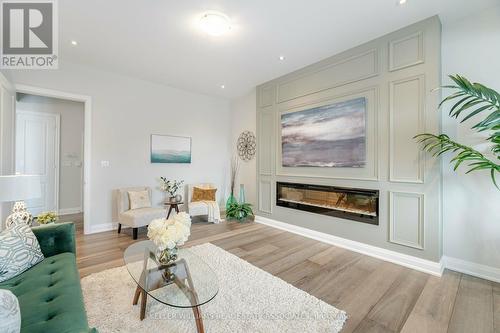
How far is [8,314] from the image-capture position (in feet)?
2.75

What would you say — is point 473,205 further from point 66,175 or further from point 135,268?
point 66,175

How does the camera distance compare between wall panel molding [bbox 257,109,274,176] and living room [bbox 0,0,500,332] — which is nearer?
living room [bbox 0,0,500,332]

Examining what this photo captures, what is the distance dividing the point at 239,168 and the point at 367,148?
10.5 ft

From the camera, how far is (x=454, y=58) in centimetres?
265

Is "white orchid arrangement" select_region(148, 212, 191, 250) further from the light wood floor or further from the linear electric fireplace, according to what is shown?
the linear electric fireplace

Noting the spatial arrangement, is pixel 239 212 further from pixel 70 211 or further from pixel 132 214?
pixel 70 211

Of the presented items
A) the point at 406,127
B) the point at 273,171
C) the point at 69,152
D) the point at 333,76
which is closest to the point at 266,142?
the point at 273,171

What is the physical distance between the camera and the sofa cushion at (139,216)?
3586 millimetres

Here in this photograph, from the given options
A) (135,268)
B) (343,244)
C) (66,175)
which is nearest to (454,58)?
(343,244)

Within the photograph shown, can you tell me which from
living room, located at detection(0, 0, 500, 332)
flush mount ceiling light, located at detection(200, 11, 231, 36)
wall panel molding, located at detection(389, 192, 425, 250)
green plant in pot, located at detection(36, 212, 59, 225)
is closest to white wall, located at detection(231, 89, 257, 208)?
living room, located at detection(0, 0, 500, 332)

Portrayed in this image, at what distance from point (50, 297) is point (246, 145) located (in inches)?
175

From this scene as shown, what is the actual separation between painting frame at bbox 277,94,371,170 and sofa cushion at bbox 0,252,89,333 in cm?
330

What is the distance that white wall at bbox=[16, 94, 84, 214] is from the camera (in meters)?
5.18

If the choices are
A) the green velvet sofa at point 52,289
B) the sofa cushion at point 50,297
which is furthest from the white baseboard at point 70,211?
→ the sofa cushion at point 50,297
